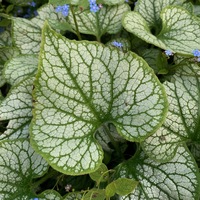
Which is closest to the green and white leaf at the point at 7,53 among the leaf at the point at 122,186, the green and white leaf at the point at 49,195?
the green and white leaf at the point at 49,195

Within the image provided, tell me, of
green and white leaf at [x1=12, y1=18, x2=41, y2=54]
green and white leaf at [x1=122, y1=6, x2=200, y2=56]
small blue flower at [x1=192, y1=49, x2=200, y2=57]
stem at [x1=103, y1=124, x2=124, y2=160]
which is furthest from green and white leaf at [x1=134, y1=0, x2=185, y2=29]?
stem at [x1=103, y1=124, x2=124, y2=160]

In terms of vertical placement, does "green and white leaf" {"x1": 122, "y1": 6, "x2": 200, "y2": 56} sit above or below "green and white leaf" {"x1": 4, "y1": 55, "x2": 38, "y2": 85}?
above

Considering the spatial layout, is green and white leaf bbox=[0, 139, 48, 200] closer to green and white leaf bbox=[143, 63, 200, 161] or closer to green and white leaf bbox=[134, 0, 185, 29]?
green and white leaf bbox=[143, 63, 200, 161]

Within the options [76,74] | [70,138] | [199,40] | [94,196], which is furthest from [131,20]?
[94,196]

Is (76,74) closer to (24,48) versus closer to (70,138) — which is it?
(70,138)

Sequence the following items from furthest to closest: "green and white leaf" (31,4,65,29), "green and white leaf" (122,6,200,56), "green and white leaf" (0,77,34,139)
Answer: "green and white leaf" (31,4,65,29) < "green and white leaf" (122,6,200,56) < "green and white leaf" (0,77,34,139)

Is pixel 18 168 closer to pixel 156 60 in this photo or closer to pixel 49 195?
pixel 49 195
